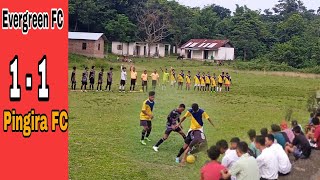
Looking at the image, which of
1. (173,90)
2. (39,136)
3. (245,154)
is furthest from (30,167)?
→ (173,90)

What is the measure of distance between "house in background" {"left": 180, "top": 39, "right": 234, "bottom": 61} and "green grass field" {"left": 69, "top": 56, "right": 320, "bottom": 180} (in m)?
13.5

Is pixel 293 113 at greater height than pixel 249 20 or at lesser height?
lesser

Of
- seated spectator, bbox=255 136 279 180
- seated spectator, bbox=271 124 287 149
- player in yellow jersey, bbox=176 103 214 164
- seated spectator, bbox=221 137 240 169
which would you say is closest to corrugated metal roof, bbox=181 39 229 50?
player in yellow jersey, bbox=176 103 214 164

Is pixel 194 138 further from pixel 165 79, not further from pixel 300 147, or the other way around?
Answer: pixel 165 79

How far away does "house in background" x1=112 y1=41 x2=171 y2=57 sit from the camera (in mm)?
47062

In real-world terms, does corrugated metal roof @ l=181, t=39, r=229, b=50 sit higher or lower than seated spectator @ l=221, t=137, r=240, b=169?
higher

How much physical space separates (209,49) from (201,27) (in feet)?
8.12

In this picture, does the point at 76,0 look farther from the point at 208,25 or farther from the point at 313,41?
the point at 313,41

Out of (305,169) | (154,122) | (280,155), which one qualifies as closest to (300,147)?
(305,169)

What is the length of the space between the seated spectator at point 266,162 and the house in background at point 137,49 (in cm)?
3921

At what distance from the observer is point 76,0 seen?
138 feet

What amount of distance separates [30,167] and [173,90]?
22766 millimetres

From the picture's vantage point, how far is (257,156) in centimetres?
847

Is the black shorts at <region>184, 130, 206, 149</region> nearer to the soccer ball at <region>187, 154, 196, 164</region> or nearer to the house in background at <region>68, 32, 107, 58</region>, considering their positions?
the soccer ball at <region>187, 154, 196, 164</region>
